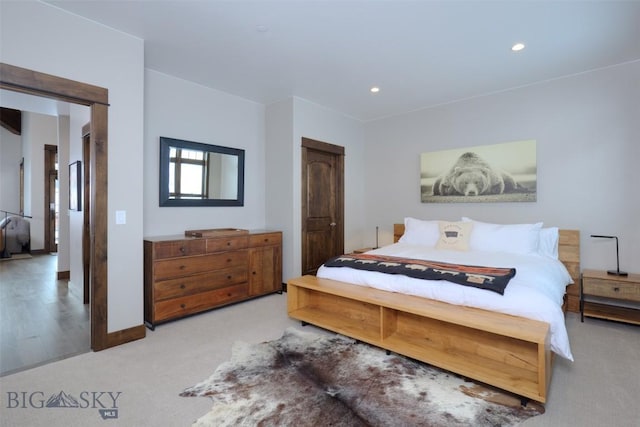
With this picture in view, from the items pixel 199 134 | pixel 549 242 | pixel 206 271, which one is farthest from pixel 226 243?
pixel 549 242

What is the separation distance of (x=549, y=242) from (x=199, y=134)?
4459mm

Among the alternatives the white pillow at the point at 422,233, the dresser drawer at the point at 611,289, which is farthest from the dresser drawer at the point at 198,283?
the dresser drawer at the point at 611,289

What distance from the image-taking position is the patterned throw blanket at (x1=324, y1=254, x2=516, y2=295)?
2270 mm

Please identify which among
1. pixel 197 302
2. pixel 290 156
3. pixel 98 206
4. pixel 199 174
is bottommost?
pixel 197 302

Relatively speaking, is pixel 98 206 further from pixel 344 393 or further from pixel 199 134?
pixel 344 393

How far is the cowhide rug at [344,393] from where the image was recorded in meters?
1.71

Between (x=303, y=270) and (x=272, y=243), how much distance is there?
69 cm

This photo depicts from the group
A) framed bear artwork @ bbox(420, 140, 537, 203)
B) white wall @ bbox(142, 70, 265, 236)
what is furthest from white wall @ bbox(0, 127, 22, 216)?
framed bear artwork @ bbox(420, 140, 537, 203)

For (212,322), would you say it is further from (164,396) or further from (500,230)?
(500,230)

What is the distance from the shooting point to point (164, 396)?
1.92 m

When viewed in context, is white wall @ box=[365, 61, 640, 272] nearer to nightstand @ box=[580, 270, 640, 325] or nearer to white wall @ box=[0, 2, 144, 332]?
nightstand @ box=[580, 270, 640, 325]

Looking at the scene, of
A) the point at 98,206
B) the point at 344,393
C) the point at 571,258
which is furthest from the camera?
the point at 571,258

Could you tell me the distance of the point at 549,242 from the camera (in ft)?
11.5

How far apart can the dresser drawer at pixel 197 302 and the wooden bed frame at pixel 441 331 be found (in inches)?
36.7
